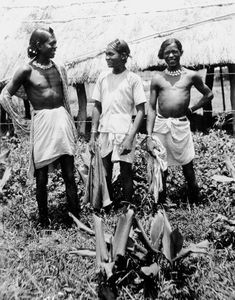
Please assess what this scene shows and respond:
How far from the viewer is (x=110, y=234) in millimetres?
3727

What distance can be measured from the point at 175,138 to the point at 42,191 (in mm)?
1353

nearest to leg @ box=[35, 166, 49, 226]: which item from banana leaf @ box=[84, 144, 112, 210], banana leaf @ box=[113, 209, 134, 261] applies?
banana leaf @ box=[84, 144, 112, 210]

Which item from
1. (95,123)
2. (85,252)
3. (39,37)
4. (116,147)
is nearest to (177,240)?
(85,252)

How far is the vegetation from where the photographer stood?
314 cm

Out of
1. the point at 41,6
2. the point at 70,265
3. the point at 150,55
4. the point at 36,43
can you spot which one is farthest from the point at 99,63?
the point at 70,265

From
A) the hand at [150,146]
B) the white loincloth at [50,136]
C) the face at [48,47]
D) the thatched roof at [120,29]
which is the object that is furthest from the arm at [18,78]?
the thatched roof at [120,29]

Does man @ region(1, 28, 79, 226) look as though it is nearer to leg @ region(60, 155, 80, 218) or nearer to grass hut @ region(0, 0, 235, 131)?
leg @ region(60, 155, 80, 218)

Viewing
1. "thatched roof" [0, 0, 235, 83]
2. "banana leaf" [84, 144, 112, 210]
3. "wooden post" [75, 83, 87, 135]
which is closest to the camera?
"banana leaf" [84, 144, 112, 210]

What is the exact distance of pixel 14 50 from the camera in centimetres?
1089

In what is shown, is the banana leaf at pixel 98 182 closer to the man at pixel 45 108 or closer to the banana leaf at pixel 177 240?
the man at pixel 45 108

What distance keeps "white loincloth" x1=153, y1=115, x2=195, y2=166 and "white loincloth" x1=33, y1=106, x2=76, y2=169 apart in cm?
94

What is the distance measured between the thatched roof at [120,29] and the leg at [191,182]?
4.35 metres

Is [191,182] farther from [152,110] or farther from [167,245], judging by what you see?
[167,245]

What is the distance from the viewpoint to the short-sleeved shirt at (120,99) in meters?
4.32
